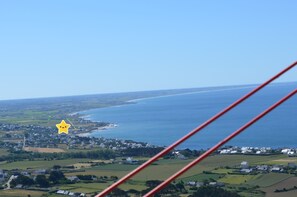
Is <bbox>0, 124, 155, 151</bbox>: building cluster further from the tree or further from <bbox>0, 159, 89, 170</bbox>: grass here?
the tree

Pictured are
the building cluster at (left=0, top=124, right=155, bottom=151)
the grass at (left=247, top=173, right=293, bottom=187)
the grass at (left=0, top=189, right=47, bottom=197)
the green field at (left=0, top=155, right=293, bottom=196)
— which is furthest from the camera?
the building cluster at (left=0, top=124, right=155, bottom=151)

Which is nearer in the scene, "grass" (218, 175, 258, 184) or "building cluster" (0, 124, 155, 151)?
"grass" (218, 175, 258, 184)

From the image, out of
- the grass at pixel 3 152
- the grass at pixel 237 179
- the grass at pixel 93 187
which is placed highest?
the grass at pixel 93 187

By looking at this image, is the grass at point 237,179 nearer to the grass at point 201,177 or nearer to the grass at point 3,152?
the grass at point 201,177

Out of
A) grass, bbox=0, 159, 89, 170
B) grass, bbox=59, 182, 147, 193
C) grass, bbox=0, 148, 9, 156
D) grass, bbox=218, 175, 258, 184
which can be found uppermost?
grass, bbox=59, 182, 147, 193

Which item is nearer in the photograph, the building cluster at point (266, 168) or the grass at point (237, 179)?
the grass at point (237, 179)

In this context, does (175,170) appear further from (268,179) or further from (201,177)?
(268,179)

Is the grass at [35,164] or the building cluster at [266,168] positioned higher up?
the building cluster at [266,168]

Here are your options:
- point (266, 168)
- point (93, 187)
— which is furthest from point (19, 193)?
point (266, 168)

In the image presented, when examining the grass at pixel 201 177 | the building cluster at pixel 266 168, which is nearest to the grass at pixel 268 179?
the building cluster at pixel 266 168

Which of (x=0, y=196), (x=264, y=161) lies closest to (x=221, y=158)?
(x=264, y=161)

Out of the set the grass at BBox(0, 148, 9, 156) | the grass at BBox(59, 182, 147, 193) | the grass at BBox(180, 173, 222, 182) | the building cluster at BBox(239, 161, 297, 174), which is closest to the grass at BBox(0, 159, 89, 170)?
the grass at BBox(0, 148, 9, 156)
